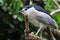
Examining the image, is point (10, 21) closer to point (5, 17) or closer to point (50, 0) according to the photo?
point (5, 17)

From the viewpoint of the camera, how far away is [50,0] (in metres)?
2.21

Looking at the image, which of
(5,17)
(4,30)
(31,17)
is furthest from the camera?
(4,30)

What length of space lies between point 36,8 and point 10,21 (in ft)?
5.00

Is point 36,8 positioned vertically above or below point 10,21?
above

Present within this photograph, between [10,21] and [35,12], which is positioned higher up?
[35,12]

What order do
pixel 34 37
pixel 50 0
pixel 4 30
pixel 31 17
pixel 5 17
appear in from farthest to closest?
pixel 4 30 < pixel 5 17 < pixel 50 0 < pixel 31 17 < pixel 34 37

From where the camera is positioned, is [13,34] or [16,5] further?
[13,34]

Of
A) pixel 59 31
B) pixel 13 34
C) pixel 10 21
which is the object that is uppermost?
pixel 59 31

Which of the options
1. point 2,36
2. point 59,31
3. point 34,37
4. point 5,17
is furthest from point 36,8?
point 2,36

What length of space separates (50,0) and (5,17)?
1.24 m

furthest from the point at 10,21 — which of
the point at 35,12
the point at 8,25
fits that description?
the point at 35,12

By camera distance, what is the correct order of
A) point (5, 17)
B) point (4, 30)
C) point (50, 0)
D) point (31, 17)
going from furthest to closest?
point (4, 30)
point (5, 17)
point (50, 0)
point (31, 17)

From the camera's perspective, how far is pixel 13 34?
3.70 m

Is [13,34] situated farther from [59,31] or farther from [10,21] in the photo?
[59,31]
